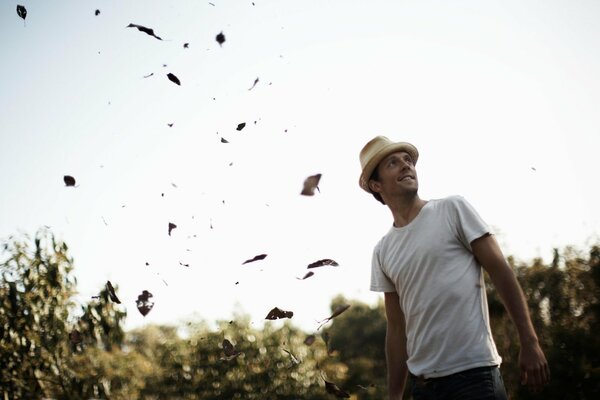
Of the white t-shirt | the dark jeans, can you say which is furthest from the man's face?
the dark jeans

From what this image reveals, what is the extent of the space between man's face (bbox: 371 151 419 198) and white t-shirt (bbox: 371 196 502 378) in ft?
0.60

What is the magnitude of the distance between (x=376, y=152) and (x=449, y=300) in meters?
0.98

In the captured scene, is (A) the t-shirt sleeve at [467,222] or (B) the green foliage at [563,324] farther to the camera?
(B) the green foliage at [563,324]

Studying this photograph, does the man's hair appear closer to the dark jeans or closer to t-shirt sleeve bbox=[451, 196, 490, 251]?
t-shirt sleeve bbox=[451, 196, 490, 251]

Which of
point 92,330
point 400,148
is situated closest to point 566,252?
point 92,330

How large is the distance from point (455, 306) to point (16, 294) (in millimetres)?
6471


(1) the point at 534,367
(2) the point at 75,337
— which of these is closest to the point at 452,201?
(1) the point at 534,367

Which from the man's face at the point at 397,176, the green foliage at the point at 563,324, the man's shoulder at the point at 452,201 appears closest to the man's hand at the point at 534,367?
the man's shoulder at the point at 452,201

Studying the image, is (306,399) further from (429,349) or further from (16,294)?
(429,349)

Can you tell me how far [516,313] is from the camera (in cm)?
216

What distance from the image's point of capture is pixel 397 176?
2.71m

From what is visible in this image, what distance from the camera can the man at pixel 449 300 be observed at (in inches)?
82.6

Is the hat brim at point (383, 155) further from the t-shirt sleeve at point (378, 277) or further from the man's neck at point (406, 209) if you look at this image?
the t-shirt sleeve at point (378, 277)

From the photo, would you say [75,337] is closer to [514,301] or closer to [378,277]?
[378,277]
